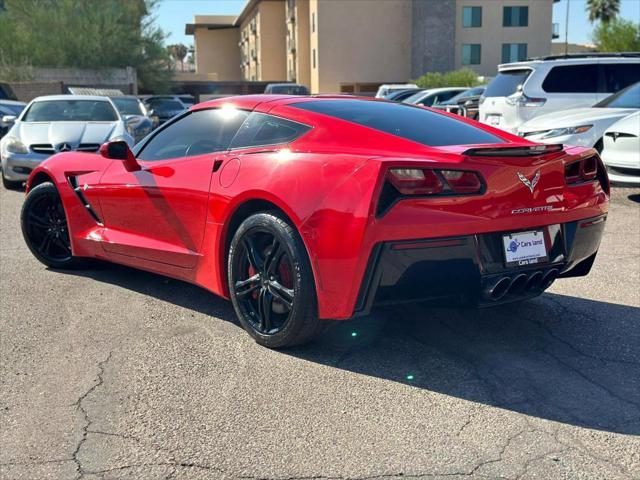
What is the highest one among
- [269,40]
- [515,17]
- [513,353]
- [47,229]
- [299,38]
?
[515,17]

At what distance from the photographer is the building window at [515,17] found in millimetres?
55594

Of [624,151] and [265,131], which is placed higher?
[265,131]

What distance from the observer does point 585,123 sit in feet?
33.9

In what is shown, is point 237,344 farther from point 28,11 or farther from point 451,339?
point 28,11

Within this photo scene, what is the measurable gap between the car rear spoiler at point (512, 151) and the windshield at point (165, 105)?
22.4 meters

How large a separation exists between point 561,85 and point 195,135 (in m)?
9.45

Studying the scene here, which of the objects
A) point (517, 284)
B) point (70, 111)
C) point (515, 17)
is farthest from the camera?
point (515, 17)

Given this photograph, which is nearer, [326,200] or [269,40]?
[326,200]

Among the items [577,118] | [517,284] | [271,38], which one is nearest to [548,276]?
[517,284]

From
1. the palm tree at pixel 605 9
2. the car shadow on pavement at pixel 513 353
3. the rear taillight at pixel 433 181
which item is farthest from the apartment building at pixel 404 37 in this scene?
the rear taillight at pixel 433 181

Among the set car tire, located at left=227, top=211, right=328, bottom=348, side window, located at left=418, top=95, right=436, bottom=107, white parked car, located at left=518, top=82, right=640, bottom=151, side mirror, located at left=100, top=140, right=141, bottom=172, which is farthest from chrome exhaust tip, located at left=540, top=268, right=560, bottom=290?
side window, located at left=418, top=95, right=436, bottom=107

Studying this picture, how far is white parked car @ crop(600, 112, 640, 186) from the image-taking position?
8984 millimetres

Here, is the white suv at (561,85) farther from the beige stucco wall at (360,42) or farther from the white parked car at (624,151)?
the beige stucco wall at (360,42)

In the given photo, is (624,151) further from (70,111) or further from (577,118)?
(70,111)
